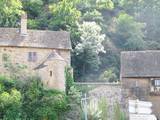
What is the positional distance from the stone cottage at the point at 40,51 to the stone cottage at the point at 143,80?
6349 mm

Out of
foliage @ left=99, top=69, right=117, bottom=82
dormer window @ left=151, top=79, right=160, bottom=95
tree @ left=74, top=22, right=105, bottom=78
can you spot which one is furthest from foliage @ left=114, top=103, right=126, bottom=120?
tree @ left=74, top=22, right=105, bottom=78

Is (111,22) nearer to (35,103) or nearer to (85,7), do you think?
(85,7)

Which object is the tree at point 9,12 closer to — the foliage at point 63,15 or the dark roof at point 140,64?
the foliage at point 63,15

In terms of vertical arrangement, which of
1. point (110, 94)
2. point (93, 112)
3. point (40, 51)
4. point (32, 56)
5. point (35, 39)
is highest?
point (35, 39)

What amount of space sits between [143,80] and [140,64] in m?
2.32

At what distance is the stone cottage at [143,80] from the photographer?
5775 cm

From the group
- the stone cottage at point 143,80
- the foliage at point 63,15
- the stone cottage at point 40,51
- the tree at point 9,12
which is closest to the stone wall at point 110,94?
the stone cottage at point 143,80

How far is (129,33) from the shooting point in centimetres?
8069

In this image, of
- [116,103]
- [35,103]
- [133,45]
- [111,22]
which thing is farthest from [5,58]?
[111,22]

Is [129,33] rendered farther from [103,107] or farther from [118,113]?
[103,107]

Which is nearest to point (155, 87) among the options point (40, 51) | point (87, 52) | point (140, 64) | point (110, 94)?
point (140, 64)

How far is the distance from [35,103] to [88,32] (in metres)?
21.0

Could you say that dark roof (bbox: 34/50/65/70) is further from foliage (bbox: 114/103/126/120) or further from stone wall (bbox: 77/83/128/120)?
foliage (bbox: 114/103/126/120)

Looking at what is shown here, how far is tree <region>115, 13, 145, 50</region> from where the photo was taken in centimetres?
7838
